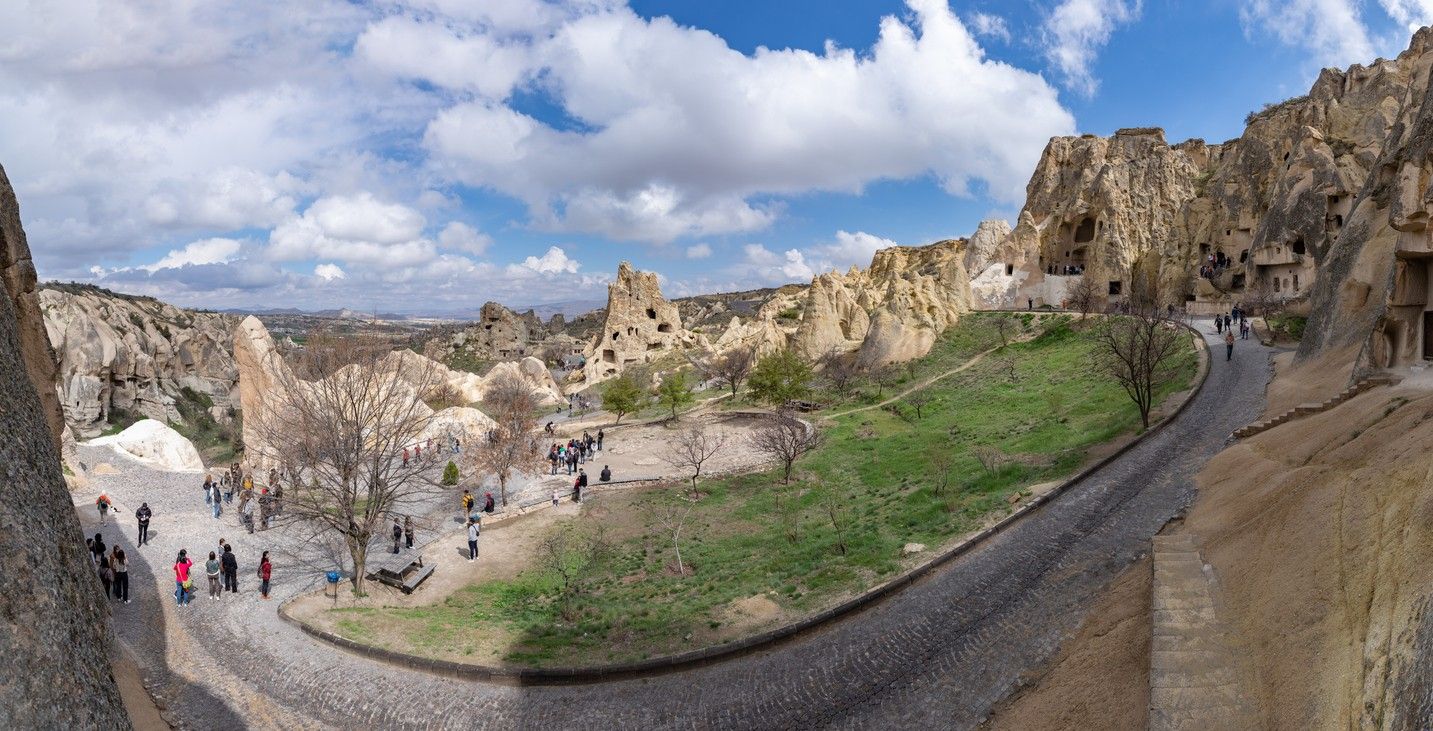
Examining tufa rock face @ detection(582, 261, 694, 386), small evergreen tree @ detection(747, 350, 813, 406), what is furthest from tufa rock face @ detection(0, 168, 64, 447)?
tufa rock face @ detection(582, 261, 694, 386)

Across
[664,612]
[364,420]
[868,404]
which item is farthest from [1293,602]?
[868,404]

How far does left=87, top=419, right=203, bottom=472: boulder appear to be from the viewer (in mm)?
27703

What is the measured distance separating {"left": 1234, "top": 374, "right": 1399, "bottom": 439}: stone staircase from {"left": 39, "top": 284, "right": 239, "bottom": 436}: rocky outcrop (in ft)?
175

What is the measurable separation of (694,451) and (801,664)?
16.1 meters

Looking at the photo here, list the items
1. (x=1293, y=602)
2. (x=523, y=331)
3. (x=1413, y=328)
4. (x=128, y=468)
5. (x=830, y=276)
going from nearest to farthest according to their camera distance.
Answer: (x=1293, y=602), (x=1413, y=328), (x=128, y=468), (x=830, y=276), (x=523, y=331)

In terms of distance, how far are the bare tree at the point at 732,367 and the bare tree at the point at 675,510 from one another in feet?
56.5

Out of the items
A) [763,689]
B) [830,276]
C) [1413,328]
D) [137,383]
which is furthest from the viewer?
[137,383]

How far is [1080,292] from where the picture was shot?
44.9m

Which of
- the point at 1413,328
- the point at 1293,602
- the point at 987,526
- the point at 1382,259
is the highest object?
the point at 1382,259

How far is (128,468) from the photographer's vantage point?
84.2 ft

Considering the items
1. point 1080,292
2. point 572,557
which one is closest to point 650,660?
point 572,557

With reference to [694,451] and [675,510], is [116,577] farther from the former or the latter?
[694,451]

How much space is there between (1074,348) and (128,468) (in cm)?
3974

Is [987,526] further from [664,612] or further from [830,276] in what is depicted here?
[830,276]
